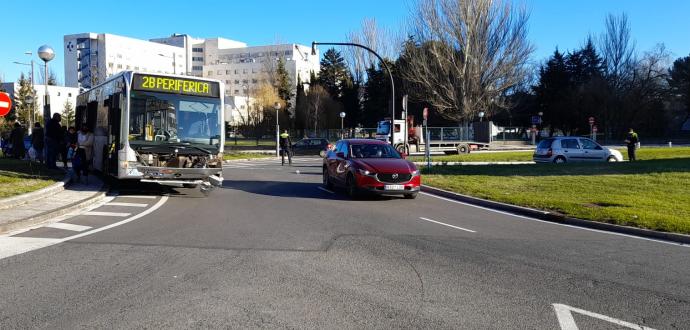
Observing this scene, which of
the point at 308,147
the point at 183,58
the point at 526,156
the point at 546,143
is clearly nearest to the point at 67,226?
the point at 546,143

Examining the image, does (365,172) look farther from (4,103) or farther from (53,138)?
(53,138)

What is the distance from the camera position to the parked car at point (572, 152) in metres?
25.9

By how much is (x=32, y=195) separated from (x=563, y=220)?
11.4 meters

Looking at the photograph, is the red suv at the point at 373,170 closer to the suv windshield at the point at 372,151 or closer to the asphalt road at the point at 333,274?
the suv windshield at the point at 372,151

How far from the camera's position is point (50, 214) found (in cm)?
1061

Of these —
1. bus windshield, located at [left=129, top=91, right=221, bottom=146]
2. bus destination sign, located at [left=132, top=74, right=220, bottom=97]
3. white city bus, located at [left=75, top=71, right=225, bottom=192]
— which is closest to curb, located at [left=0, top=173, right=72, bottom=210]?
white city bus, located at [left=75, top=71, right=225, bottom=192]

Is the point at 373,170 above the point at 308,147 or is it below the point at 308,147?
below

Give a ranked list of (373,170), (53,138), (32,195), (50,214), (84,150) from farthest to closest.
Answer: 1. (53,138)
2. (84,150)
3. (373,170)
4. (32,195)
5. (50,214)

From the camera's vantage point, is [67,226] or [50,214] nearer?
[67,226]

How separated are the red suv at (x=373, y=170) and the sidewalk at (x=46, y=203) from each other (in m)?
6.23

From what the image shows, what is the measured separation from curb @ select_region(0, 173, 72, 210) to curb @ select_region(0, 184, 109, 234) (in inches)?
37.1

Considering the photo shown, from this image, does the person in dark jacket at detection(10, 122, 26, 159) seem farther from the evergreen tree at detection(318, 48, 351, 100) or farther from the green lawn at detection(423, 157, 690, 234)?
the evergreen tree at detection(318, 48, 351, 100)

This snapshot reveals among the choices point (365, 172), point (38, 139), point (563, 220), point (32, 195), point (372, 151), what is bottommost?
point (563, 220)

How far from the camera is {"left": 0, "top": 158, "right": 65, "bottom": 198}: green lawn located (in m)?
12.9
